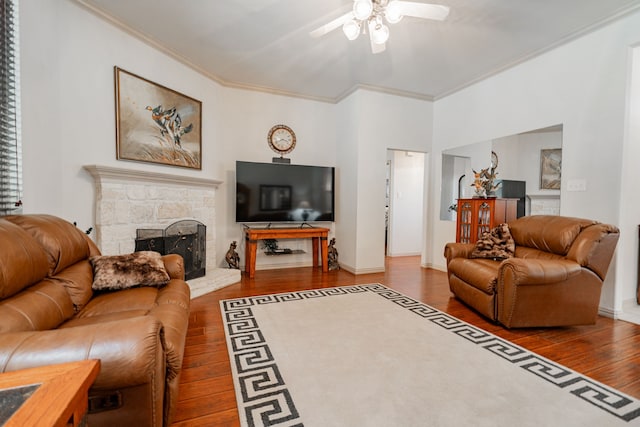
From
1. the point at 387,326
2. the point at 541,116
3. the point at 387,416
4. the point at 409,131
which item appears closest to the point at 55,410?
the point at 387,416

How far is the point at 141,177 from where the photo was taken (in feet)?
10.3

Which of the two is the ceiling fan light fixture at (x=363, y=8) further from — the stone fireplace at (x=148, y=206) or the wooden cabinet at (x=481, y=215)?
the wooden cabinet at (x=481, y=215)

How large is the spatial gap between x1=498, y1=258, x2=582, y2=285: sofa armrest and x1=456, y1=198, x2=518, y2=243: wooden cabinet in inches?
56.1

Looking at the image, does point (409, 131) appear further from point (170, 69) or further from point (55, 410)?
point (55, 410)

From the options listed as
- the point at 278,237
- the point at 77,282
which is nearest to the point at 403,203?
the point at 278,237

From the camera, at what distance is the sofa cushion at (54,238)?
5.16 ft

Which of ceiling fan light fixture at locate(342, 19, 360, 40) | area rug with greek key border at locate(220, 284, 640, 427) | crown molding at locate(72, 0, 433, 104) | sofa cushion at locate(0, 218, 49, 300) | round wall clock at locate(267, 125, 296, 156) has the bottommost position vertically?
area rug with greek key border at locate(220, 284, 640, 427)

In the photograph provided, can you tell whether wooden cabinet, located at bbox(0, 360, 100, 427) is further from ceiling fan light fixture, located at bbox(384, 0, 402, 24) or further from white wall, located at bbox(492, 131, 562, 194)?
white wall, located at bbox(492, 131, 562, 194)

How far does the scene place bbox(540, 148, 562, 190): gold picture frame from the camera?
126 inches

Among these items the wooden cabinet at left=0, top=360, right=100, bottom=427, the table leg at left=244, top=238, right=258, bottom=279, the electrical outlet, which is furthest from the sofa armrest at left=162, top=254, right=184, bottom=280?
the electrical outlet

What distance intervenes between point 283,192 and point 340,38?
2230 mm

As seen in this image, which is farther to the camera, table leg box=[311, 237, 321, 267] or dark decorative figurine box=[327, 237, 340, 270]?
table leg box=[311, 237, 321, 267]

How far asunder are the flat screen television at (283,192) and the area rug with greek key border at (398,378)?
6.61 feet

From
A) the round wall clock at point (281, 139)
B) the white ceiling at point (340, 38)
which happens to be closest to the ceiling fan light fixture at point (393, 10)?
the white ceiling at point (340, 38)
